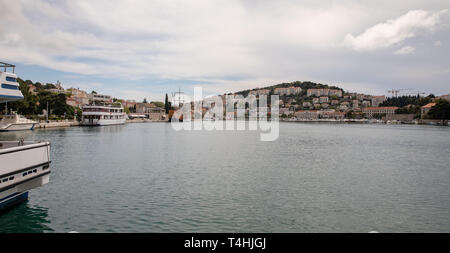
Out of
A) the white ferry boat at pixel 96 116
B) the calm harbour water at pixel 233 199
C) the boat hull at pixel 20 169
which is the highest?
the white ferry boat at pixel 96 116

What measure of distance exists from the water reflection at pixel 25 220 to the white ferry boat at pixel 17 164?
36 cm

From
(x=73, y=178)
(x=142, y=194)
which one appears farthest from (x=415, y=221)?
(x=73, y=178)

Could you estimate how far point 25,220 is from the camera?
11.3m

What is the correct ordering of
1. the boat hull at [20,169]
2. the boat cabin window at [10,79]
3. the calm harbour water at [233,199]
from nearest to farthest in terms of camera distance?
the boat hull at [20,169]
the calm harbour water at [233,199]
the boat cabin window at [10,79]

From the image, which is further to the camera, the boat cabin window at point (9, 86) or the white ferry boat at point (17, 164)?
the boat cabin window at point (9, 86)

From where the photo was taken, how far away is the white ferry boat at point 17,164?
34.0 feet

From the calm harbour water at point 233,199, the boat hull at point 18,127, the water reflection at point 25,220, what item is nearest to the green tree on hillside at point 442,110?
the calm harbour water at point 233,199

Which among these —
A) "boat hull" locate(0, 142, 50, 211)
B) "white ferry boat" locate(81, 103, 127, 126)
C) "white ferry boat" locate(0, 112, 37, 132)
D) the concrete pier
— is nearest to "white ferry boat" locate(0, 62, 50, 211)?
"boat hull" locate(0, 142, 50, 211)

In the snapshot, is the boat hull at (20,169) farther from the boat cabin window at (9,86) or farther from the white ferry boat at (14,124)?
the white ferry boat at (14,124)

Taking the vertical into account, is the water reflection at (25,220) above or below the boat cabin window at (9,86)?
below

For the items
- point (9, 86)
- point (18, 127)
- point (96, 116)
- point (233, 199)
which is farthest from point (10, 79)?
point (96, 116)

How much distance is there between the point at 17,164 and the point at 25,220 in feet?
6.81

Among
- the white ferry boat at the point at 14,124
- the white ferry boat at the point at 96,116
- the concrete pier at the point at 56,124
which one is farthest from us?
the white ferry boat at the point at 96,116
